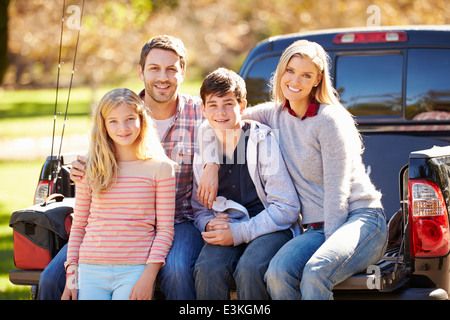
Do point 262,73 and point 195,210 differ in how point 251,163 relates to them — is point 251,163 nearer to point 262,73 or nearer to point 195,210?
point 195,210

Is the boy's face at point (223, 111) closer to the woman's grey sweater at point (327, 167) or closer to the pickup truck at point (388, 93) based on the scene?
the woman's grey sweater at point (327, 167)

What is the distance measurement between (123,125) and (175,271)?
0.87 meters

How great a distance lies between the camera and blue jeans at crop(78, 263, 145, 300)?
11.7 ft

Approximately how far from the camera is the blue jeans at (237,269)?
3531mm

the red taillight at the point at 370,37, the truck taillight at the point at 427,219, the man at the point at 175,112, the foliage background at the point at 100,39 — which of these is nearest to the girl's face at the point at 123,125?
the man at the point at 175,112

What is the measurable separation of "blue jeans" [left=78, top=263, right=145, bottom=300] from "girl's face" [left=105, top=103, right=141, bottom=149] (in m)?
0.70

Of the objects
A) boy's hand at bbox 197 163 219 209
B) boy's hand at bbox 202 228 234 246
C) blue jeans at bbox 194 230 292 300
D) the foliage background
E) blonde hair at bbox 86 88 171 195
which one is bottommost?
blue jeans at bbox 194 230 292 300

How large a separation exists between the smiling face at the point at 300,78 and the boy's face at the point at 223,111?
33 centimetres

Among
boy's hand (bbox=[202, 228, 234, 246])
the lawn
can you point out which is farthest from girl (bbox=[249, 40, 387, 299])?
the lawn

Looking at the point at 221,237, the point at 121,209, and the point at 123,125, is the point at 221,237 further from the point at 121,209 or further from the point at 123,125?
the point at 123,125

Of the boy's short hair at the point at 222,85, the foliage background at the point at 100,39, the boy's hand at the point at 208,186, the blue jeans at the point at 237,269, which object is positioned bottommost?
the blue jeans at the point at 237,269

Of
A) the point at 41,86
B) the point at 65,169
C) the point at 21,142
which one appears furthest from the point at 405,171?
the point at 41,86

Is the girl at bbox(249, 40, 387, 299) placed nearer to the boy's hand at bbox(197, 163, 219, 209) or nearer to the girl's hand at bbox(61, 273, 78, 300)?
the boy's hand at bbox(197, 163, 219, 209)

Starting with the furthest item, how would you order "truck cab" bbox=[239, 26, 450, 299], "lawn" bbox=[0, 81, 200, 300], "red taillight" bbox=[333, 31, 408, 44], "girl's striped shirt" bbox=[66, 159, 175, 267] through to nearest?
"lawn" bbox=[0, 81, 200, 300], "red taillight" bbox=[333, 31, 408, 44], "truck cab" bbox=[239, 26, 450, 299], "girl's striped shirt" bbox=[66, 159, 175, 267]
